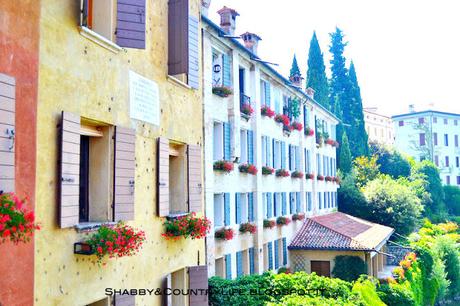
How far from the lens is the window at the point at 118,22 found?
7.83 m

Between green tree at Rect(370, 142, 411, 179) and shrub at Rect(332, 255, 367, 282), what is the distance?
28.4m

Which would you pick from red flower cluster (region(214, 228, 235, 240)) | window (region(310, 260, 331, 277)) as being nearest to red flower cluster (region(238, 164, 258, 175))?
red flower cluster (region(214, 228, 235, 240))

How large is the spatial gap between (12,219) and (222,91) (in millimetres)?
11974

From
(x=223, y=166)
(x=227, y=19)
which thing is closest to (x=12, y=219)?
(x=223, y=166)

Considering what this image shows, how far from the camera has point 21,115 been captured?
5.84 m

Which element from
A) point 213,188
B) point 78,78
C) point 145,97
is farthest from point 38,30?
point 213,188

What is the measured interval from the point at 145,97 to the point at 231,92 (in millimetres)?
8262

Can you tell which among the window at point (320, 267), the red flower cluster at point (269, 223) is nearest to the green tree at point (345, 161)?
the window at point (320, 267)

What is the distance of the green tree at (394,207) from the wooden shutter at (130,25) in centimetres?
2958

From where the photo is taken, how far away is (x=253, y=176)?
1930 centimetres

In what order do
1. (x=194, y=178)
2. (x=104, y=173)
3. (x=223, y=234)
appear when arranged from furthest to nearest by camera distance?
(x=223, y=234) → (x=194, y=178) → (x=104, y=173)

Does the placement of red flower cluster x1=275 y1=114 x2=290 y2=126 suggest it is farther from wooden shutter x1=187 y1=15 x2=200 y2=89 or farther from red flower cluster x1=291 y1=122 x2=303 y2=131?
wooden shutter x1=187 y1=15 x2=200 y2=89

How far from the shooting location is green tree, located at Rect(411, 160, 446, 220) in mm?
49688

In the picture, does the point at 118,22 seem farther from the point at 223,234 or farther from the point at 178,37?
the point at 223,234
